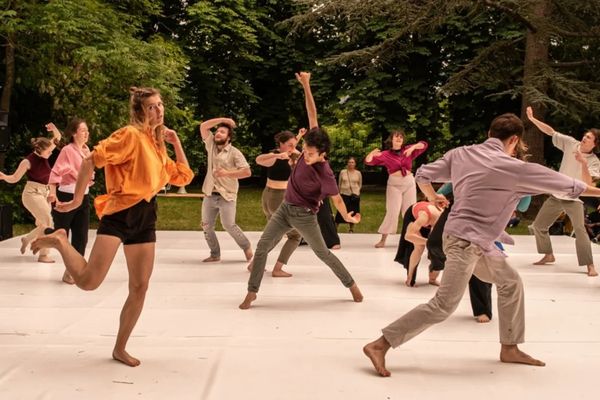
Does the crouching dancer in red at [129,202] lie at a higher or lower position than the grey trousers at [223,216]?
higher

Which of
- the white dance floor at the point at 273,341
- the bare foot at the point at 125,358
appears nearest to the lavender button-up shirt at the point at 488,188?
the white dance floor at the point at 273,341

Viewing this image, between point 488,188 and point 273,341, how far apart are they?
222cm

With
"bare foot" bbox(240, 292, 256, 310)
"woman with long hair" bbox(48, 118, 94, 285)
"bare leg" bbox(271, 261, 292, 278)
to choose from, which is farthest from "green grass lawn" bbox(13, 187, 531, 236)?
"bare foot" bbox(240, 292, 256, 310)

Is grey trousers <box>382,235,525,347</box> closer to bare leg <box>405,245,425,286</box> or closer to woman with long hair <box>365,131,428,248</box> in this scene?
bare leg <box>405,245,425,286</box>

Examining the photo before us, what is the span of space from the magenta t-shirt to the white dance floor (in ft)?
3.53

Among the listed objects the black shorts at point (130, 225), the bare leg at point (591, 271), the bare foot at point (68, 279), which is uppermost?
the black shorts at point (130, 225)

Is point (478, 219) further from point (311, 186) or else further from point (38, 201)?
point (38, 201)

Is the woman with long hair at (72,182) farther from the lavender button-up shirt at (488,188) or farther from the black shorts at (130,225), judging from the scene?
the lavender button-up shirt at (488,188)

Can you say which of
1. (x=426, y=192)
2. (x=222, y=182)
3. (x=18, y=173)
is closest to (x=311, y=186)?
(x=426, y=192)

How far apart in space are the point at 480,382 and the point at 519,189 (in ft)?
4.45

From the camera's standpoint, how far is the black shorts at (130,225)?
5.52 metres

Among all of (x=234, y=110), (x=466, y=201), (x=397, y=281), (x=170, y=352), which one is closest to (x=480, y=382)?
(x=466, y=201)

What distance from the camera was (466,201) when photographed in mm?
5586

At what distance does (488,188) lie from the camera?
5492mm
